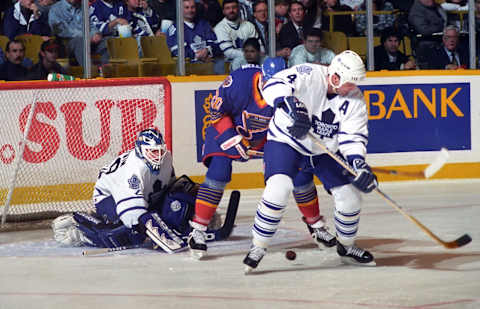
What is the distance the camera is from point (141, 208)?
502 centimetres

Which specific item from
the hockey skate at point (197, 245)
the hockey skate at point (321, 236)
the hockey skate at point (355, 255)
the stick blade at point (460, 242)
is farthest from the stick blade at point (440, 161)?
the hockey skate at point (197, 245)

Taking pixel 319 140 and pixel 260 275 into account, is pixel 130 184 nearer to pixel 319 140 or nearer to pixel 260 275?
pixel 260 275

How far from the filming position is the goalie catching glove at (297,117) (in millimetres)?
4297

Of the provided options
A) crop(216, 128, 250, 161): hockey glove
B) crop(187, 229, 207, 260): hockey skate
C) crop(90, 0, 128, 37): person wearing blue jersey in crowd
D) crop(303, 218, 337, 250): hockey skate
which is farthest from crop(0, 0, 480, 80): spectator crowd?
crop(303, 218, 337, 250): hockey skate

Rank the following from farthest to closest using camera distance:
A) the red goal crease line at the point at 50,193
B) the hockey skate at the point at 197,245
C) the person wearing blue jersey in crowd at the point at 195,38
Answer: the person wearing blue jersey in crowd at the point at 195,38 → the red goal crease line at the point at 50,193 → the hockey skate at the point at 197,245

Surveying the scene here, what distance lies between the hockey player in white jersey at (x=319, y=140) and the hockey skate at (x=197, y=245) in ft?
1.58

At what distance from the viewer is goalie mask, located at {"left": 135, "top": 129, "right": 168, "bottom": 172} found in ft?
16.8

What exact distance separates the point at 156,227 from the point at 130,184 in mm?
273

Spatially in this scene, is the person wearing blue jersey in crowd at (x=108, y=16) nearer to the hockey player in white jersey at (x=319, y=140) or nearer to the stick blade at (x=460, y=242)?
the hockey player in white jersey at (x=319, y=140)

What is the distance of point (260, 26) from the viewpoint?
25.1 feet

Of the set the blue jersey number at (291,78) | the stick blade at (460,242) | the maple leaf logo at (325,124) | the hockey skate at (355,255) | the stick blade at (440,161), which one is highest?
the blue jersey number at (291,78)

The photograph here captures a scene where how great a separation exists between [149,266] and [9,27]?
2.78 metres

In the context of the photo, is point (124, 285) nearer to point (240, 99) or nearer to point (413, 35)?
point (240, 99)

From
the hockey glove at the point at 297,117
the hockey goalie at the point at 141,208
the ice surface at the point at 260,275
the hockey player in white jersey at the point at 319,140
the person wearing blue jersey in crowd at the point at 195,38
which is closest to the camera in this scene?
the ice surface at the point at 260,275
